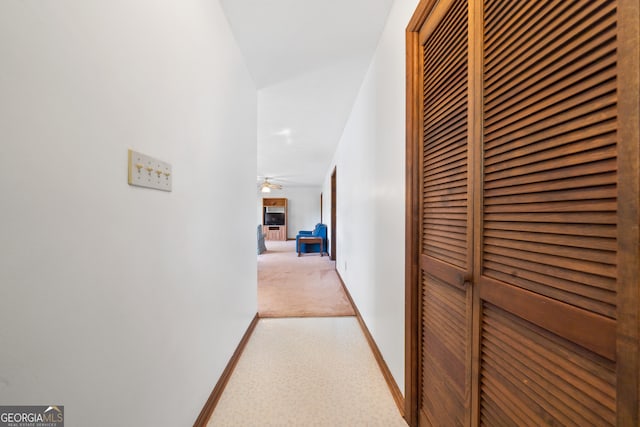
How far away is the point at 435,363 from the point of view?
1.11 m

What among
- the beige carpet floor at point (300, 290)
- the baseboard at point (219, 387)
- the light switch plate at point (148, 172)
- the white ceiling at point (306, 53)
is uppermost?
the white ceiling at point (306, 53)

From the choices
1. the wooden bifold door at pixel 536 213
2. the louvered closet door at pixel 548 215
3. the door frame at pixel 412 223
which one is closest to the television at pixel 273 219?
the door frame at pixel 412 223

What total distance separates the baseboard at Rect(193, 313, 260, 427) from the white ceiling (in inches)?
→ 91.7

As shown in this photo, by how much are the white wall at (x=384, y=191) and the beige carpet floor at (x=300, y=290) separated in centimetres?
54

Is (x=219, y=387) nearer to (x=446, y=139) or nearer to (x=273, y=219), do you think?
(x=446, y=139)

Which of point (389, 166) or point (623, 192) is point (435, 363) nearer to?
point (623, 192)

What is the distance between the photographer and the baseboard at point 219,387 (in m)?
1.31

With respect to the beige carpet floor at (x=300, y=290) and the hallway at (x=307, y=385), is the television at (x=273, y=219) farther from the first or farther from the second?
the hallway at (x=307, y=385)

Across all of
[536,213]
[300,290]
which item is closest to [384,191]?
[536,213]

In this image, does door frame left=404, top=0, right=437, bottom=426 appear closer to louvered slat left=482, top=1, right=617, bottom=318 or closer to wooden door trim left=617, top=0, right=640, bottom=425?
louvered slat left=482, top=1, right=617, bottom=318

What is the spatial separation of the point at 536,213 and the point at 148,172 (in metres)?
1.20

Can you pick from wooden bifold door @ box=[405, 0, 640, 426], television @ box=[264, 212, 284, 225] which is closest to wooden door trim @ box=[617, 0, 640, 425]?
wooden bifold door @ box=[405, 0, 640, 426]

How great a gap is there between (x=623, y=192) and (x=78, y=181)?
1.17 meters

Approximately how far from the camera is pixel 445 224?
1.05 meters
